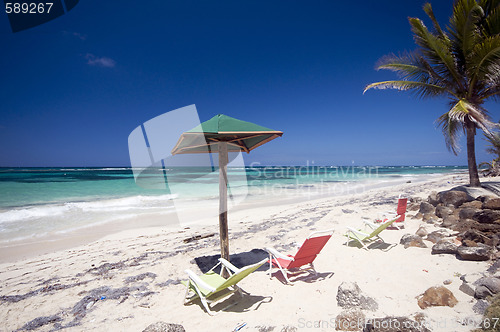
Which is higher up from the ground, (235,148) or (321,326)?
(235,148)

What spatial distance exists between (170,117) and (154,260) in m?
3.23

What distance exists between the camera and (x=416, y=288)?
10.6ft

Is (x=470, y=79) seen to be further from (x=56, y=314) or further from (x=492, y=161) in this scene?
(x=492, y=161)

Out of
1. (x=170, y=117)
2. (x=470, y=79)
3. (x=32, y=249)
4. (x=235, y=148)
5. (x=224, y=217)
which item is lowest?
(x=32, y=249)

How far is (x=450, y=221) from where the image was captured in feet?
18.2

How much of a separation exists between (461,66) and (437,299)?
28.4 feet

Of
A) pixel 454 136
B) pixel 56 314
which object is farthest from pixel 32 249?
pixel 454 136

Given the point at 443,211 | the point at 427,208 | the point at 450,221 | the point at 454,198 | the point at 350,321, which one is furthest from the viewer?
the point at 427,208

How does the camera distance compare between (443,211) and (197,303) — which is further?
(443,211)

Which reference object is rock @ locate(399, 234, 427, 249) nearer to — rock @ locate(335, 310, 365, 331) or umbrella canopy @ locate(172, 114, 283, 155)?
rock @ locate(335, 310, 365, 331)
